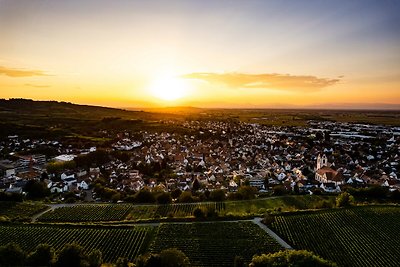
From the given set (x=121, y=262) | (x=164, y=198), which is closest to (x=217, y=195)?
(x=164, y=198)

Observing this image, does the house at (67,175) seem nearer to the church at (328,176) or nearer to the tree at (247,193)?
the tree at (247,193)

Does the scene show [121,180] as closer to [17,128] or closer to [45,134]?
[45,134]

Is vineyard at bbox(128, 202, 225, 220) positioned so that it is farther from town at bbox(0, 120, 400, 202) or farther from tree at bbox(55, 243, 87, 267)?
tree at bbox(55, 243, 87, 267)

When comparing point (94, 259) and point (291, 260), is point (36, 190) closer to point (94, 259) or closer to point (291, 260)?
point (94, 259)

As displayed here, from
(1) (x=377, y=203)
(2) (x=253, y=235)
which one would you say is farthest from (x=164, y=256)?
(1) (x=377, y=203)

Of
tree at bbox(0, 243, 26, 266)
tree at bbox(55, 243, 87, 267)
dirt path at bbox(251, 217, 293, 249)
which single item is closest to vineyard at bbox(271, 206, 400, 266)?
dirt path at bbox(251, 217, 293, 249)

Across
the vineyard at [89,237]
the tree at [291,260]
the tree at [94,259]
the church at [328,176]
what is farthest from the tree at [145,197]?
the church at [328,176]
